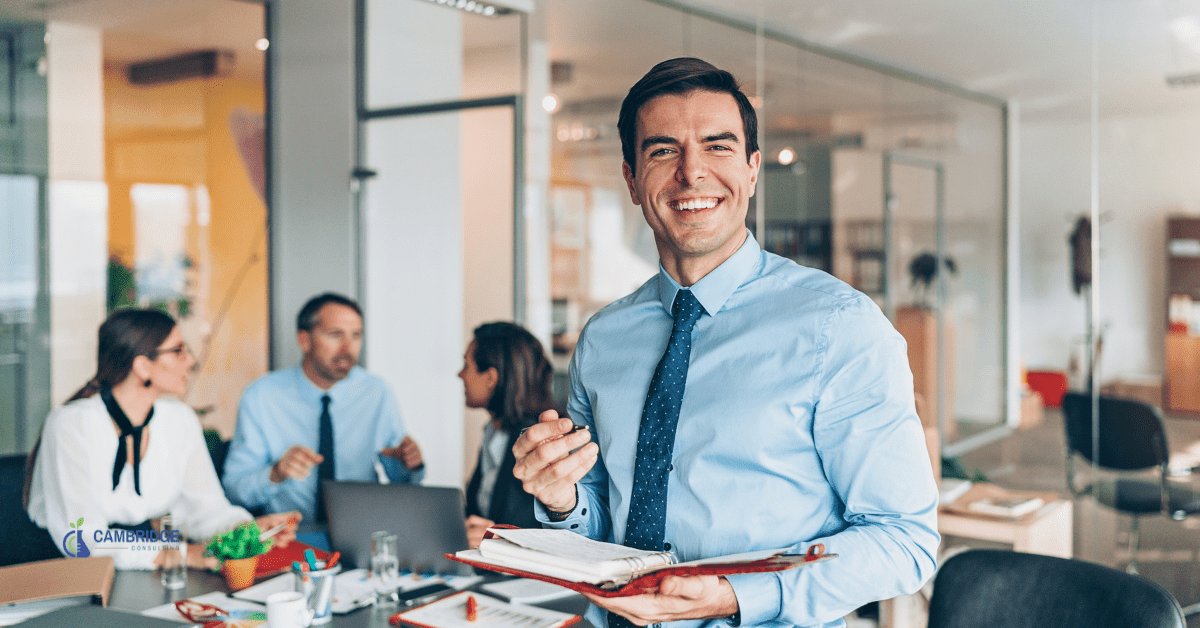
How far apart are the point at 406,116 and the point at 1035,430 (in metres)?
3.35

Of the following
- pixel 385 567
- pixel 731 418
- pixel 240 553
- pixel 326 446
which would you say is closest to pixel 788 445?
pixel 731 418

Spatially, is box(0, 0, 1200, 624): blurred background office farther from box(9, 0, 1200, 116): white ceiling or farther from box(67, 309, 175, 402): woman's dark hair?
box(67, 309, 175, 402): woman's dark hair

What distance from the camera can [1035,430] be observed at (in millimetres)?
4250

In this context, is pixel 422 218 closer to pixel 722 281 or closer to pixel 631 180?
pixel 631 180

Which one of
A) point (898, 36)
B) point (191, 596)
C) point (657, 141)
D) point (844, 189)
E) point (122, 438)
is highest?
point (898, 36)

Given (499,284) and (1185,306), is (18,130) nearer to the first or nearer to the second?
(499,284)

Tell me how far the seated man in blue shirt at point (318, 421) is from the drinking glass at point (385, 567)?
3.62 feet

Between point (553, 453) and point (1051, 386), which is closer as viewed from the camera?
point (553, 453)

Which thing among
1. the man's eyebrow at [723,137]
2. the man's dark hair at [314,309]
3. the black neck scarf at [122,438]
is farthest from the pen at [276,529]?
the man's eyebrow at [723,137]

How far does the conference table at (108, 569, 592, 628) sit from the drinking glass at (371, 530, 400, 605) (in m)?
0.03

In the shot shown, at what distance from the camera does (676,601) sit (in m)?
1.13

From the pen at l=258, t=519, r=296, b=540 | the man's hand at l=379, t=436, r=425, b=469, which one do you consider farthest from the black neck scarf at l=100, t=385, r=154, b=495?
the man's hand at l=379, t=436, r=425, b=469

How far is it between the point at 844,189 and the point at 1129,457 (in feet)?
7.14

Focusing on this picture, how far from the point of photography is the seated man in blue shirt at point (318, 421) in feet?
12.0
